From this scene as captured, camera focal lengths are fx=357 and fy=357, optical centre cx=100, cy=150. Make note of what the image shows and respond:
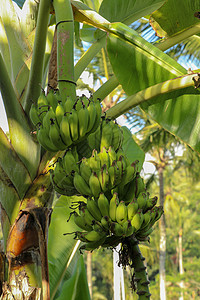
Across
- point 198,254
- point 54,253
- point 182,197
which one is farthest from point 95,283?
point 54,253

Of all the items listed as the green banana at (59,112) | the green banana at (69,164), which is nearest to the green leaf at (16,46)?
the green banana at (59,112)

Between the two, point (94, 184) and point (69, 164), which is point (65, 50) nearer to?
point (69, 164)

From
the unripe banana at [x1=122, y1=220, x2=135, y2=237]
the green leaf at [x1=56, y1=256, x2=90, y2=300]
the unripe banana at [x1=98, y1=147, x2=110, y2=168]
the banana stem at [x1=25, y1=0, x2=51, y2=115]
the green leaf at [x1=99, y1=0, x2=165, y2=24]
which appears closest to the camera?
the unripe banana at [x1=122, y1=220, x2=135, y2=237]

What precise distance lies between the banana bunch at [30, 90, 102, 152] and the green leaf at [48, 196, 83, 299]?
1.17 meters

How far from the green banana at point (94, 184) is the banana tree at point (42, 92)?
1.33ft

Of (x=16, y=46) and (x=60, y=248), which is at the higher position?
(x=16, y=46)

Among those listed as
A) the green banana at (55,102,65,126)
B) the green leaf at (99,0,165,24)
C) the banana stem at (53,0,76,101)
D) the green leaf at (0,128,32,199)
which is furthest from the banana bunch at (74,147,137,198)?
the green leaf at (99,0,165,24)

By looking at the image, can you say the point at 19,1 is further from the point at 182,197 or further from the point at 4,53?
the point at 182,197

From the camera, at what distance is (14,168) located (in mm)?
1765

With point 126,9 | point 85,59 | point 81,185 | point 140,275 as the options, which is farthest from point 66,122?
point 126,9

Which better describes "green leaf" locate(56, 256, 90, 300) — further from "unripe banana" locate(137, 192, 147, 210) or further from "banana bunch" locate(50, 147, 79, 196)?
"unripe banana" locate(137, 192, 147, 210)

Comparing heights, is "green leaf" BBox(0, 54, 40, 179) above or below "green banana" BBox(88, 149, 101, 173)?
above

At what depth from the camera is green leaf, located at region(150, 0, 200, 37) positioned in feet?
6.91

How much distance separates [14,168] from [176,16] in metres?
1.31
